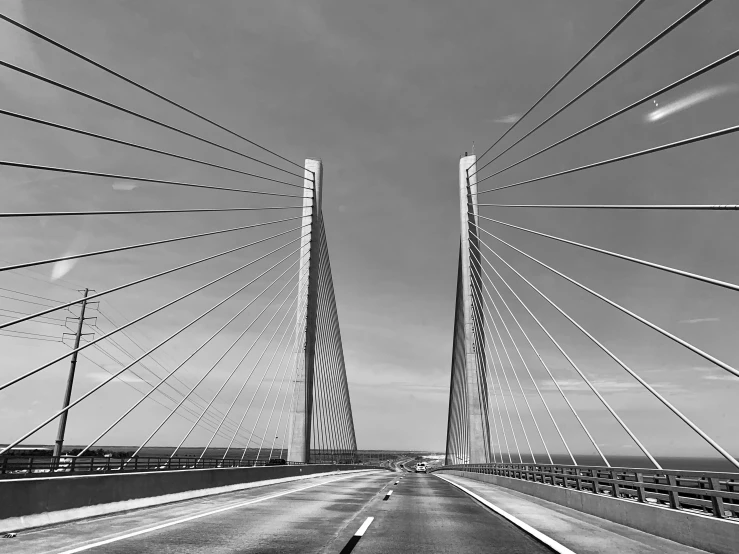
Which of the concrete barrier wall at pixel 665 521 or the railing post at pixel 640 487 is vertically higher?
the railing post at pixel 640 487

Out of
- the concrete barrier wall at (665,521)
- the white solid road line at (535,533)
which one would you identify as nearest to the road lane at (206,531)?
the white solid road line at (535,533)

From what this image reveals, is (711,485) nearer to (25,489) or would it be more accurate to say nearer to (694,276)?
(694,276)

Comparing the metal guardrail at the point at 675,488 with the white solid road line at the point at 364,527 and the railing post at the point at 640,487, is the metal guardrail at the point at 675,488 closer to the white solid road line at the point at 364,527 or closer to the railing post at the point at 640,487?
the railing post at the point at 640,487

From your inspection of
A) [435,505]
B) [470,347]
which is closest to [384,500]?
[435,505]

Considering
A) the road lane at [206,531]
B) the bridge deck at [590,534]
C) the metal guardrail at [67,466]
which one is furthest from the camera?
the metal guardrail at [67,466]

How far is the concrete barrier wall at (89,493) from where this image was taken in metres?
8.45

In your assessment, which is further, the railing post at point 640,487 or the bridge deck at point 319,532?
the railing post at point 640,487

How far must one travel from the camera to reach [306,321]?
32.5m

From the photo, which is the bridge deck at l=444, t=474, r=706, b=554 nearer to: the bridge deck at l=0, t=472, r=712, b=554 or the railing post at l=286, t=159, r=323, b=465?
the bridge deck at l=0, t=472, r=712, b=554

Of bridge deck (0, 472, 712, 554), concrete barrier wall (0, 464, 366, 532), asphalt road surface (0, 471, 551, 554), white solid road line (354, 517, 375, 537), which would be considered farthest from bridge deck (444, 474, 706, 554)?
concrete barrier wall (0, 464, 366, 532)

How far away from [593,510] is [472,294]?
2203 centimetres

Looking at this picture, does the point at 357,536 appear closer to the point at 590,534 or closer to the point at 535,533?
the point at 535,533

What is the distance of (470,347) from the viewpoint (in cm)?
3334

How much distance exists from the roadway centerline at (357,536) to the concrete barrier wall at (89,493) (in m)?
4.98
